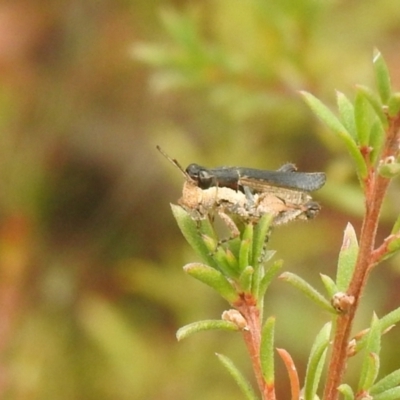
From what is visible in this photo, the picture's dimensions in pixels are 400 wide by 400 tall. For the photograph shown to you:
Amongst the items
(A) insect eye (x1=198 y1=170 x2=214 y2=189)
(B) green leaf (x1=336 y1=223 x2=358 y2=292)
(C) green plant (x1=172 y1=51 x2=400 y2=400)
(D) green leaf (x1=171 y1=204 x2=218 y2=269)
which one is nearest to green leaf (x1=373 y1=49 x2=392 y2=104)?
(C) green plant (x1=172 y1=51 x2=400 y2=400)

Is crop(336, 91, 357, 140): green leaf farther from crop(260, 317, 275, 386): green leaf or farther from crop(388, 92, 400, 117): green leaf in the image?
crop(260, 317, 275, 386): green leaf

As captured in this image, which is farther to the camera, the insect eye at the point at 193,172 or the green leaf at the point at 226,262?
the insect eye at the point at 193,172

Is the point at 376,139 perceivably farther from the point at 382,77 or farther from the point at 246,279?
the point at 246,279

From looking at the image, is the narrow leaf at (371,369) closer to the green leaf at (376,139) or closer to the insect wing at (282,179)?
the green leaf at (376,139)

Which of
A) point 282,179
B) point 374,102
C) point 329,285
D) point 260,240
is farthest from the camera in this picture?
point 282,179

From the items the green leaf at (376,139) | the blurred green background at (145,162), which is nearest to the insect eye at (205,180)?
the green leaf at (376,139)

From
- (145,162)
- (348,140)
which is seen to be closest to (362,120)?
(348,140)
